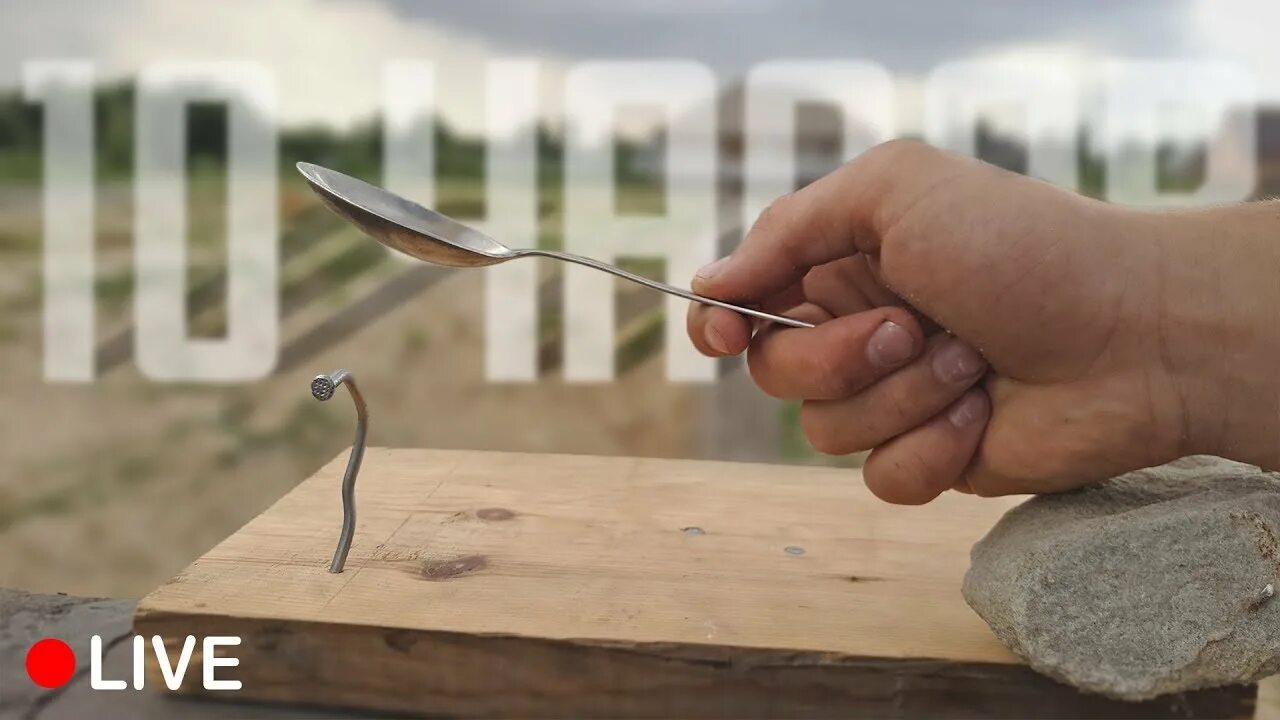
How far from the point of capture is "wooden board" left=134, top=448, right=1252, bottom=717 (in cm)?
76

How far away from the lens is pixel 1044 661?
0.72m

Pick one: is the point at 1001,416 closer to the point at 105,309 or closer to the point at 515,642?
the point at 515,642

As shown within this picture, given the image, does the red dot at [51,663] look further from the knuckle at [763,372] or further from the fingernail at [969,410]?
the fingernail at [969,410]

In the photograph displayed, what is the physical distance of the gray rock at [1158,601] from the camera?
2.31 feet

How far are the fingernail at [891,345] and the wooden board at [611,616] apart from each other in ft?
0.64

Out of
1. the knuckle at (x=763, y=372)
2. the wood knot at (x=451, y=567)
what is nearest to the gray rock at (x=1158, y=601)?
the knuckle at (x=763, y=372)

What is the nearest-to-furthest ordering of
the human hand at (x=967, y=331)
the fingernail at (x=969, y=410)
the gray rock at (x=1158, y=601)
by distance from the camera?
the gray rock at (x=1158, y=601)
the human hand at (x=967, y=331)
the fingernail at (x=969, y=410)

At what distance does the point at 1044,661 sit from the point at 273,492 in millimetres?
2723

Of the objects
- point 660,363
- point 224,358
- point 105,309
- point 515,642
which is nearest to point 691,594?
point 515,642

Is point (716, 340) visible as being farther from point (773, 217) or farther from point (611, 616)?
point (611, 616)

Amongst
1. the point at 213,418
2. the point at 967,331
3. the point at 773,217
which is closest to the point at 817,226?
the point at 773,217

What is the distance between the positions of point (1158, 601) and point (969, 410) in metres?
0.25

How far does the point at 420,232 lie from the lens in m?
0.92

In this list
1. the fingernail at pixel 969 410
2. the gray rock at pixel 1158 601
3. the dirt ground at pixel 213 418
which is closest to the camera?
the gray rock at pixel 1158 601
